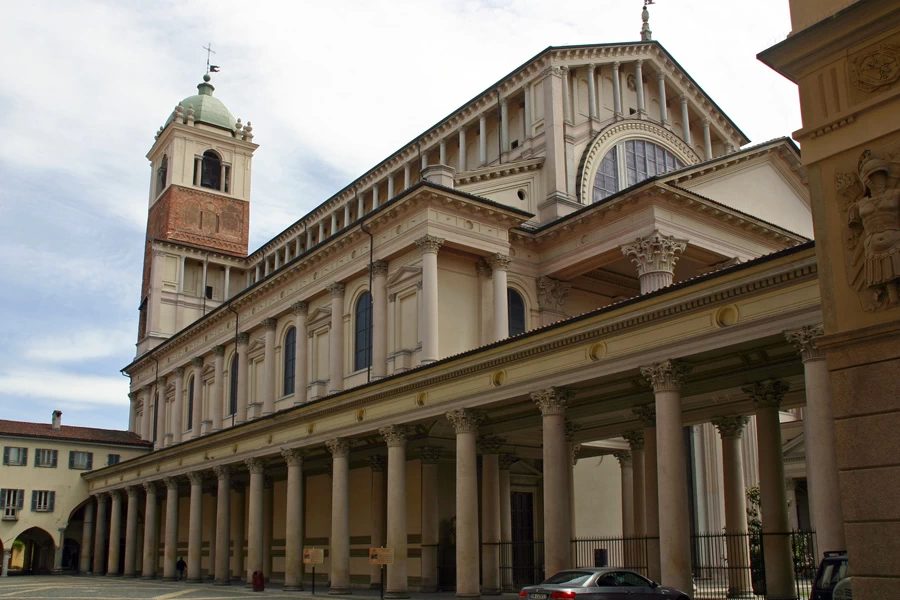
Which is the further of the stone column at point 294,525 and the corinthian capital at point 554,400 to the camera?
the stone column at point 294,525

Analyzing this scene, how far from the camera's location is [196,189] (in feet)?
216

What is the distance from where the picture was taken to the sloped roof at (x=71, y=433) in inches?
2173

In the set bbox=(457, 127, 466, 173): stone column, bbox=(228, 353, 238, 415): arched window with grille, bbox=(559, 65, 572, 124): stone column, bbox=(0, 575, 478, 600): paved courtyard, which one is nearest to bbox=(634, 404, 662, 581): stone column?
bbox=(0, 575, 478, 600): paved courtyard

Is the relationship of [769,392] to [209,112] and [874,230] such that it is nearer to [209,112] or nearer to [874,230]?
[874,230]

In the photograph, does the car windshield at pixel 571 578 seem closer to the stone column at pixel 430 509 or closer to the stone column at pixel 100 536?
the stone column at pixel 430 509

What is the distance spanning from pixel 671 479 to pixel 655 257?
14.8 m

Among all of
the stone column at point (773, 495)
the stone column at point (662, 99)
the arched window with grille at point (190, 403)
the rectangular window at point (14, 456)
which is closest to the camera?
the stone column at point (773, 495)

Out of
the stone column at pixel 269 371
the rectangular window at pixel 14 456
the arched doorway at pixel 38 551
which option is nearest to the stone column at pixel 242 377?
the stone column at pixel 269 371

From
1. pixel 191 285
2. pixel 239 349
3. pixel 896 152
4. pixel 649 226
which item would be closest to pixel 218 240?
pixel 191 285

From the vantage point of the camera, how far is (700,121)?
44219 mm

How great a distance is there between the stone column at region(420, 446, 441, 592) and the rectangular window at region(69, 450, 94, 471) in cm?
3271

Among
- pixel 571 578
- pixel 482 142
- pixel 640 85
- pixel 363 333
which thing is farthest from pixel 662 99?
pixel 571 578

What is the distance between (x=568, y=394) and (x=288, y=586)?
14937mm

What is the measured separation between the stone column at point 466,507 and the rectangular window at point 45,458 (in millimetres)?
39944
